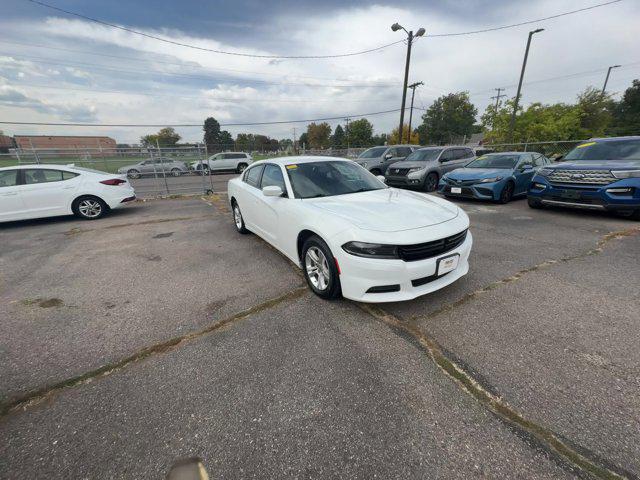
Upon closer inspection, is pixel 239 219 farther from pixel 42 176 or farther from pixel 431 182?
pixel 431 182

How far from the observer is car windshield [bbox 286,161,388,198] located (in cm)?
359

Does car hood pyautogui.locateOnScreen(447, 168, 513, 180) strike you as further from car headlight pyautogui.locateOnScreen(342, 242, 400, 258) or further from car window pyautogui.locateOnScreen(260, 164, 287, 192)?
car headlight pyautogui.locateOnScreen(342, 242, 400, 258)

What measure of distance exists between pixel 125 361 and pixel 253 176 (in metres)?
3.34

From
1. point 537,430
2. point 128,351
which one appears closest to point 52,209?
point 128,351

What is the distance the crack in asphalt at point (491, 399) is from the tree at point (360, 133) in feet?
232

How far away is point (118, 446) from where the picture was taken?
1.61m

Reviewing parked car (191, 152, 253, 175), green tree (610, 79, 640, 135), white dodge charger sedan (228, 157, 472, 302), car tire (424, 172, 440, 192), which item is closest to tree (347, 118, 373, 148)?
green tree (610, 79, 640, 135)

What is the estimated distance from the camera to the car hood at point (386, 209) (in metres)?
2.67

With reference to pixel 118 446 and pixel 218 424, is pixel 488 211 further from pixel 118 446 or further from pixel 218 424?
pixel 118 446

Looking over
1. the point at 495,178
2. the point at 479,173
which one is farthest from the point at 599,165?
the point at 479,173

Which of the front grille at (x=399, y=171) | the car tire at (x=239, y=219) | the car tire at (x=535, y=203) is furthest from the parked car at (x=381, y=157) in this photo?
the car tire at (x=239, y=219)

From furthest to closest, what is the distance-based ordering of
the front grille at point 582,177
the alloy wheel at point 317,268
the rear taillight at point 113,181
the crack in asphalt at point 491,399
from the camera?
the rear taillight at point 113,181 → the front grille at point 582,177 → the alloy wheel at point 317,268 → the crack in asphalt at point 491,399

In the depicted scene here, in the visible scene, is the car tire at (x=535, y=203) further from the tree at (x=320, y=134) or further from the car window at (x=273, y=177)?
the tree at (x=320, y=134)

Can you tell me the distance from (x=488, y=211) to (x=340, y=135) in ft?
280
